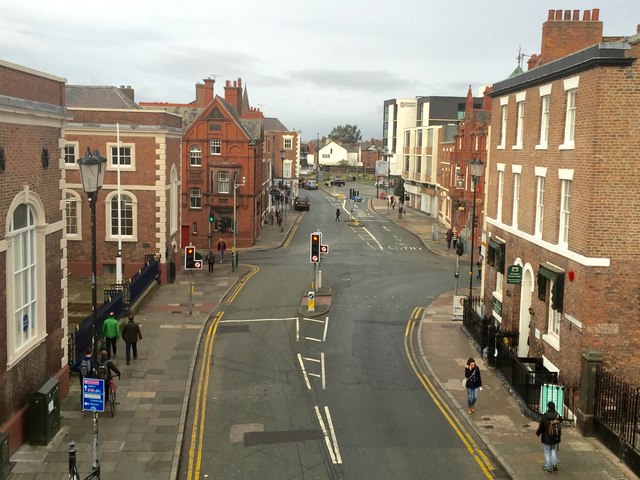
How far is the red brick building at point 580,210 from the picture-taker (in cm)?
1809

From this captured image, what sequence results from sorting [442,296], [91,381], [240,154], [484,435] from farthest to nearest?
1. [240,154]
2. [442,296]
3. [484,435]
4. [91,381]

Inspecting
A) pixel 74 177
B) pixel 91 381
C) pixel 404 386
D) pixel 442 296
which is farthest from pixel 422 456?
pixel 74 177

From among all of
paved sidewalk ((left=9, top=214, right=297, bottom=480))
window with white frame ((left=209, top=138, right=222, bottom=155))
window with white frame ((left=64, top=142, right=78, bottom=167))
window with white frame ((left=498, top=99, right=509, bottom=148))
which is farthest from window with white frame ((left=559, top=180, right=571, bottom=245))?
window with white frame ((left=209, top=138, right=222, bottom=155))

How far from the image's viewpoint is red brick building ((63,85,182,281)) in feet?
123

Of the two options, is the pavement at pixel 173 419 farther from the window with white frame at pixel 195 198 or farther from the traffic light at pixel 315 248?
the window with white frame at pixel 195 198

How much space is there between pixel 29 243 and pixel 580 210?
14812mm

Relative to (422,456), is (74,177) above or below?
above

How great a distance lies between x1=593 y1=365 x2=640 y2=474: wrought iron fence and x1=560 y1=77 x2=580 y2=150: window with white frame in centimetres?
669

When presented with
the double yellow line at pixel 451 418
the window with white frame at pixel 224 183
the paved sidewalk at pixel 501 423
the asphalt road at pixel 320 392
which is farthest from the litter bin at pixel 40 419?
the window with white frame at pixel 224 183

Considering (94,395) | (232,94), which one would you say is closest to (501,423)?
(94,395)

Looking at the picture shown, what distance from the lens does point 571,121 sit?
2031 cm

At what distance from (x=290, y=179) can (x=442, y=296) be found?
70293mm

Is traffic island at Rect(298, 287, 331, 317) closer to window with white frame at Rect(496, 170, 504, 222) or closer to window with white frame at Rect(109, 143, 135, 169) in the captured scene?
window with white frame at Rect(496, 170, 504, 222)

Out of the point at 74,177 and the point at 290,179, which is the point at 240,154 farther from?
the point at 290,179
